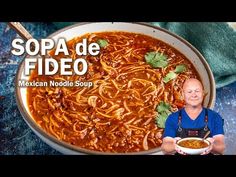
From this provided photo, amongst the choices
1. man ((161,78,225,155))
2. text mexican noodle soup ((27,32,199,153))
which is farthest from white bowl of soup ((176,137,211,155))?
text mexican noodle soup ((27,32,199,153))

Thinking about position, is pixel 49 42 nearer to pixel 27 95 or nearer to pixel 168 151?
pixel 27 95

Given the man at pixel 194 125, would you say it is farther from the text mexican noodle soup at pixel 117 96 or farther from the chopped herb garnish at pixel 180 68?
the chopped herb garnish at pixel 180 68

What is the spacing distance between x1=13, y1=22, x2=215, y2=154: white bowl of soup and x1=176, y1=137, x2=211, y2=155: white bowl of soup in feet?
0.46

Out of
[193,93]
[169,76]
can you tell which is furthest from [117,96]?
[193,93]

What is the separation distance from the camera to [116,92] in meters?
4.25

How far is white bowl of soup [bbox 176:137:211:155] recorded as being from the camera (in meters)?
4.12

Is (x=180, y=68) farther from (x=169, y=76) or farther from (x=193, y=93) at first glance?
(x=193, y=93)

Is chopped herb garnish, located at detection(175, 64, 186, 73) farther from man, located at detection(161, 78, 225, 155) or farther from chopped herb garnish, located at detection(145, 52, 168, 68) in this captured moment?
man, located at detection(161, 78, 225, 155)

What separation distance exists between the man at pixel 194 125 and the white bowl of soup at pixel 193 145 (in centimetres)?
2

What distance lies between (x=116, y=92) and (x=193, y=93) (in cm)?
47

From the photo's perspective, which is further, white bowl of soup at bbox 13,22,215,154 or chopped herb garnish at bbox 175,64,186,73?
chopped herb garnish at bbox 175,64,186,73

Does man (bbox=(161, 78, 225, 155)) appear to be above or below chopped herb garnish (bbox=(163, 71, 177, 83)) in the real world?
below

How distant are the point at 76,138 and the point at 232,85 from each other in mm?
1075

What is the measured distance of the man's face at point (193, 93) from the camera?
4.17m
